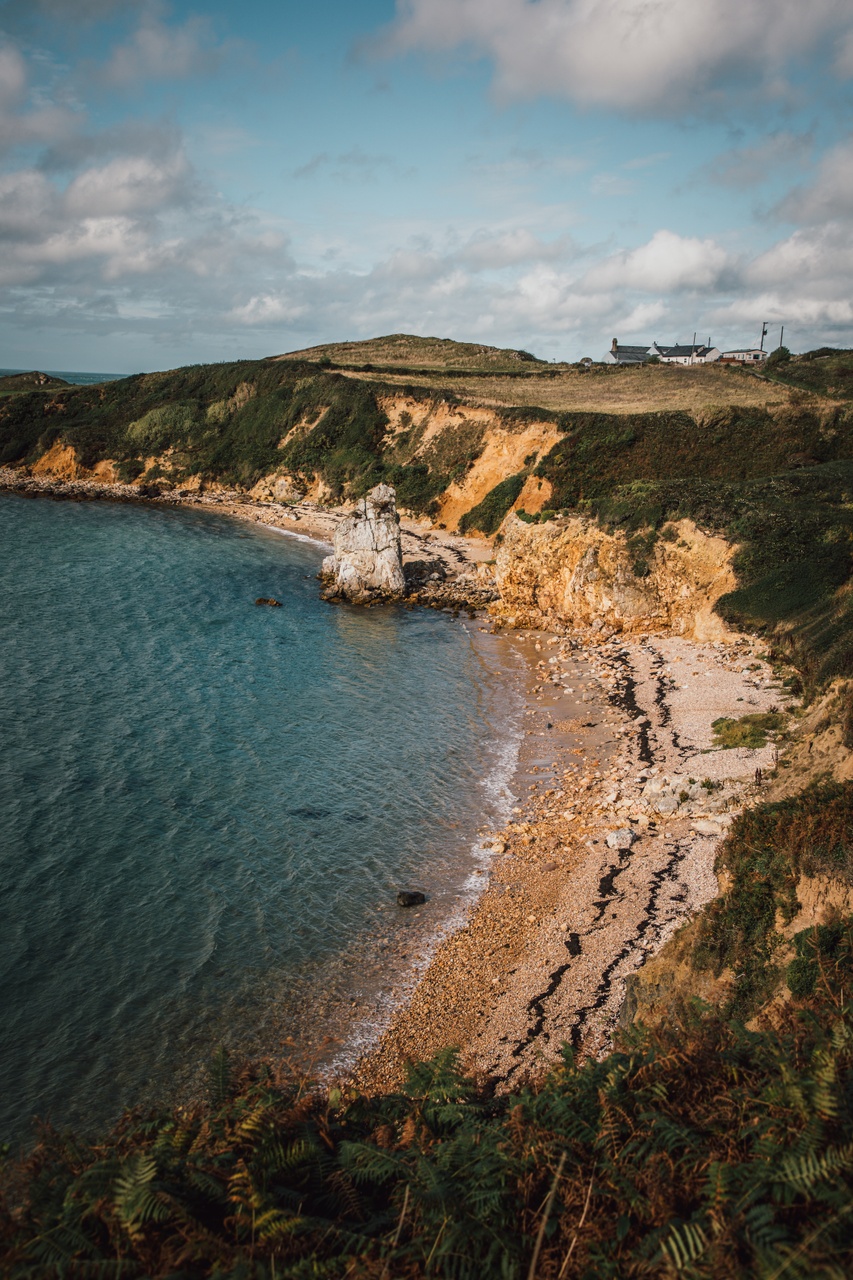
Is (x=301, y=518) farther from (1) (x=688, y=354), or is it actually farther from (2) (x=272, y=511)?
(1) (x=688, y=354)

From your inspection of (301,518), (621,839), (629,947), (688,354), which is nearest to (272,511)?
(301,518)

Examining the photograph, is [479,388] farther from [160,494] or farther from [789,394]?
[160,494]

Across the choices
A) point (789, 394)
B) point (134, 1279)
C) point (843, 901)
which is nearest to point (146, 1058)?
point (134, 1279)

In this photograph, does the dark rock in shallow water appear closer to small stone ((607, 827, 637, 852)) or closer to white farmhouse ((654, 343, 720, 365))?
small stone ((607, 827, 637, 852))

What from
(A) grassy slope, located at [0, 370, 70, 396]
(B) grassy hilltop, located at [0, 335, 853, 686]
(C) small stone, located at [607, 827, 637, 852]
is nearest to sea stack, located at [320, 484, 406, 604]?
(B) grassy hilltop, located at [0, 335, 853, 686]

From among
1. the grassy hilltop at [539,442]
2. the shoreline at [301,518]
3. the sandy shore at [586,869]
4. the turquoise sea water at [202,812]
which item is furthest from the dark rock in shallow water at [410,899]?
the shoreline at [301,518]

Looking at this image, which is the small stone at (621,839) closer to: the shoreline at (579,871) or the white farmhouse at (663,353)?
the shoreline at (579,871)

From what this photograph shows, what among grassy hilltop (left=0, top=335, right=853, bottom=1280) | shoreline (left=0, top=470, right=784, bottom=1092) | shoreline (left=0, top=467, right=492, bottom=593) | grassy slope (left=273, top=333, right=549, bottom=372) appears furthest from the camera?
grassy slope (left=273, top=333, right=549, bottom=372)
